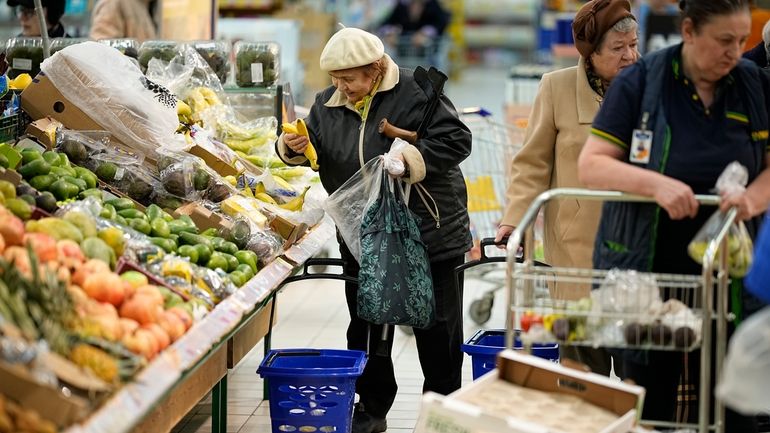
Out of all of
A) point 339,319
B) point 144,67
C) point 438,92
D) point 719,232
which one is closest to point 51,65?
point 144,67

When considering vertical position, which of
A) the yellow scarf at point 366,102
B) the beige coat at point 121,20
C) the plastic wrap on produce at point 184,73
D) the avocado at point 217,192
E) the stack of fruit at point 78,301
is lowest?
the stack of fruit at point 78,301

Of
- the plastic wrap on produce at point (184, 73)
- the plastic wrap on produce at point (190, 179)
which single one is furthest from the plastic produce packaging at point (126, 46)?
the plastic wrap on produce at point (190, 179)

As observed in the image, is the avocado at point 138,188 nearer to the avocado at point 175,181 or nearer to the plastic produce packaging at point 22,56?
the avocado at point 175,181

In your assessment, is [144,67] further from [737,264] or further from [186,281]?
[737,264]

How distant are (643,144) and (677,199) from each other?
0.29 metres

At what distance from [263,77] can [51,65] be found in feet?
5.45

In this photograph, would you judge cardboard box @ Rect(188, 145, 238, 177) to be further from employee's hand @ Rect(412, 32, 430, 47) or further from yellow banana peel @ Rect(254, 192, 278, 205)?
employee's hand @ Rect(412, 32, 430, 47)

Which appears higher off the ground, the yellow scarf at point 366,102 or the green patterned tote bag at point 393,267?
the yellow scarf at point 366,102

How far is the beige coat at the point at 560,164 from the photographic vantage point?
14.8 feet

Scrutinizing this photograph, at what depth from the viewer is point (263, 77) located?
23.0 feet

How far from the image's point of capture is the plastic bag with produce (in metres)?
3.36

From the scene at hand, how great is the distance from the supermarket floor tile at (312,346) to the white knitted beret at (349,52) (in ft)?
5.41

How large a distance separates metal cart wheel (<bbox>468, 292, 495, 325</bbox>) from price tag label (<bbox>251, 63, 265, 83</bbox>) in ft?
6.06

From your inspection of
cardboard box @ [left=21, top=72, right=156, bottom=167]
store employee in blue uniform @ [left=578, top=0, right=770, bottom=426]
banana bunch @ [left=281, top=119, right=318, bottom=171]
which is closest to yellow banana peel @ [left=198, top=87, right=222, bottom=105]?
cardboard box @ [left=21, top=72, right=156, bottom=167]
